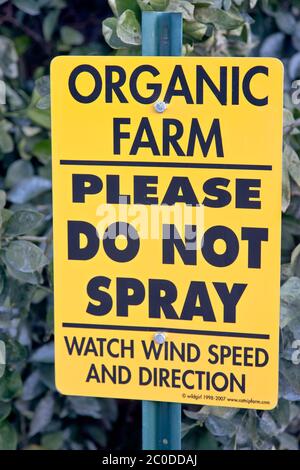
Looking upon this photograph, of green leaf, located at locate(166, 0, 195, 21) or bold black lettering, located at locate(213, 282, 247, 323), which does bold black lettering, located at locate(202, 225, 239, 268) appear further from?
green leaf, located at locate(166, 0, 195, 21)

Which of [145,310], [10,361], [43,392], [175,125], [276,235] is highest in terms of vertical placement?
[175,125]

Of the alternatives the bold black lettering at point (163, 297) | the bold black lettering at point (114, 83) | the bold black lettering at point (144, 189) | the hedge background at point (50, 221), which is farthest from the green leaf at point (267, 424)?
the bold black lettering at point (114, 83)

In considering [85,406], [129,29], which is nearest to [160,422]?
[129,29]

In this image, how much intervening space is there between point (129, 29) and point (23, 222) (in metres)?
0.38

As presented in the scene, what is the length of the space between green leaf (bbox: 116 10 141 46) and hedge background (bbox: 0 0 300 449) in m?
0.04

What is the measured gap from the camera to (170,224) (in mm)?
1127

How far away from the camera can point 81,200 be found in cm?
116

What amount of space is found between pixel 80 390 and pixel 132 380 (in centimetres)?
8

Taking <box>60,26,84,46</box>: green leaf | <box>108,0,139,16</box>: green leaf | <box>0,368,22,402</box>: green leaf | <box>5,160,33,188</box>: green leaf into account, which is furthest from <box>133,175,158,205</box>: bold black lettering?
<box>60,26,84,46</box>: green leaf

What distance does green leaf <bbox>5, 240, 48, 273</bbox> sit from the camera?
4.46ft

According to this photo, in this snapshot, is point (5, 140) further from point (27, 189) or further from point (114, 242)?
point (114, 242)
